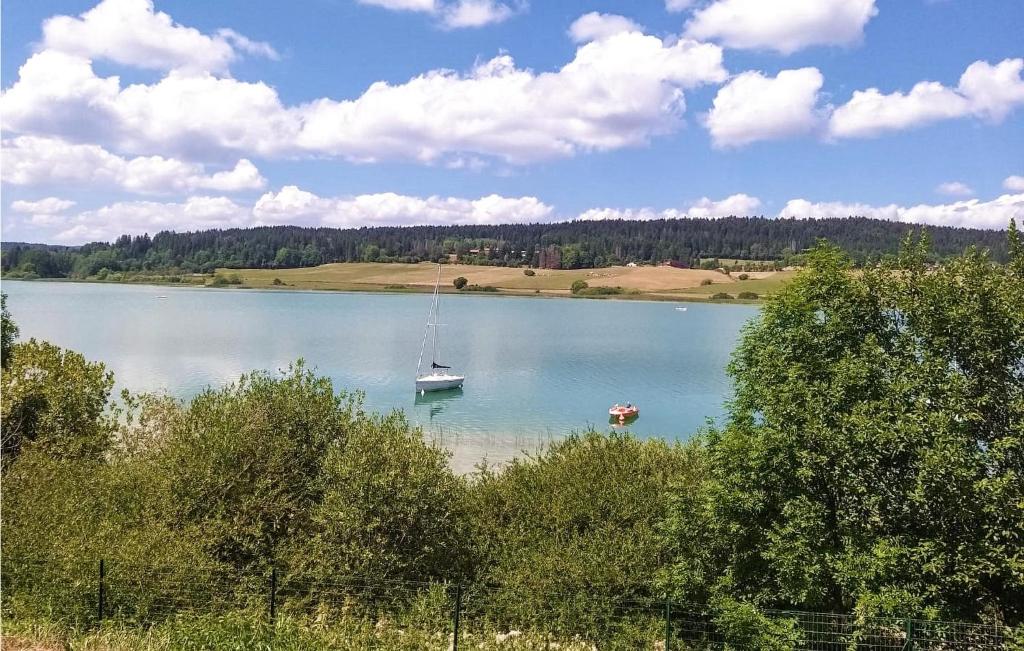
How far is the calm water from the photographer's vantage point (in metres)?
54.1

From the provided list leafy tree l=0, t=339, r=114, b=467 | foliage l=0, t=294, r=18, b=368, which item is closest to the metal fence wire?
leafy tree l=0, t=339, r=114, b=467

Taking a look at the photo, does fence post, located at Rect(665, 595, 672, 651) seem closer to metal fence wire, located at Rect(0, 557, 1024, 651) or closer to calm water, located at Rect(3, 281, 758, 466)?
metal fence wire, located at Rect(0, 557, 1024, 651)

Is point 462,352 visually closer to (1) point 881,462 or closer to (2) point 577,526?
(2) point 577,526

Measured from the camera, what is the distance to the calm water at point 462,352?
2130 inches

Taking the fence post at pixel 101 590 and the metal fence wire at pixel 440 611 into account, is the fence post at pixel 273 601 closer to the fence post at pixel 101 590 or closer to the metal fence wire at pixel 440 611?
the metal fence wire at pixel 440 611

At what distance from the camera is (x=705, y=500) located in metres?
16.7

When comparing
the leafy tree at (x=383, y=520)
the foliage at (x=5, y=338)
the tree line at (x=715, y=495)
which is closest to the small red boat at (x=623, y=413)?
the tree line at (x=715, y=495)

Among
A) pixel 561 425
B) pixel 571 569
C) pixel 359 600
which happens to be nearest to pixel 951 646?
pixel 571 569

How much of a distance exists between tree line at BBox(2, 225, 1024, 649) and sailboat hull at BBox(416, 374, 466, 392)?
1531 inches

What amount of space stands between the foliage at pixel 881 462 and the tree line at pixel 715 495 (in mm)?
51

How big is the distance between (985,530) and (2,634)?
18612 mm

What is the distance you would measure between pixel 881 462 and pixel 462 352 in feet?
240

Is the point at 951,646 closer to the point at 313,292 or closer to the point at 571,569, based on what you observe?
the point at 571,569

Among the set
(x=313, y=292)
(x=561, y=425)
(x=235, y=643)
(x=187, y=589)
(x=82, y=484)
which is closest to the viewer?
(x=235, y=643)
